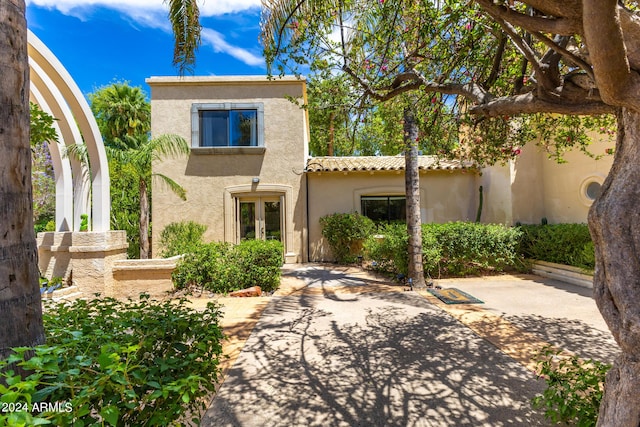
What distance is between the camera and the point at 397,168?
12281 millimetres

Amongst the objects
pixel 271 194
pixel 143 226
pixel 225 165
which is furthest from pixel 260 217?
pixel 143 226

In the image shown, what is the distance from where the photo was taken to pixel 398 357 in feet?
13.4

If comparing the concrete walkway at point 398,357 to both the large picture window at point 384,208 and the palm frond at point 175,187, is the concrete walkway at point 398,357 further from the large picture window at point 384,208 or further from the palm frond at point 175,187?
the large picture window at point 384,208

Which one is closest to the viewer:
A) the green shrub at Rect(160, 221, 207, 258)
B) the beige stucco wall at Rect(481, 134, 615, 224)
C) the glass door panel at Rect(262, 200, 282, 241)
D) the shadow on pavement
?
the shadow on pavement

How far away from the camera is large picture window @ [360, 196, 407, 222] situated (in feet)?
42.8

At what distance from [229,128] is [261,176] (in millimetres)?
2342

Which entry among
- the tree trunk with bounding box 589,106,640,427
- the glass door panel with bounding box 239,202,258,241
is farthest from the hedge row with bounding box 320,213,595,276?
the tree trunk with bounding box 589,106,640,427

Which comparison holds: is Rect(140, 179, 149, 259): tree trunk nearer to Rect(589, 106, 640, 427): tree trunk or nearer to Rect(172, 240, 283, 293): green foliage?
Rect(172, 240, 283, 293): green foliage

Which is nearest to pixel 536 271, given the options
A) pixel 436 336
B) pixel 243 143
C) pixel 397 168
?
pixel 397 168

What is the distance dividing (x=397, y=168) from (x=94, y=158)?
32.1 ft

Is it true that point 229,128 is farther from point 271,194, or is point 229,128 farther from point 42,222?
point 42,222

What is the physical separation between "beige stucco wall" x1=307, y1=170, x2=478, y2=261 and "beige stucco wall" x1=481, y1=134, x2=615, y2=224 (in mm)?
1113

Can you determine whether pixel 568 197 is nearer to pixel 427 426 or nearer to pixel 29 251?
pixel 427 426

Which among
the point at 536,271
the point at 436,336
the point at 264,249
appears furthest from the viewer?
the point at 536,271
